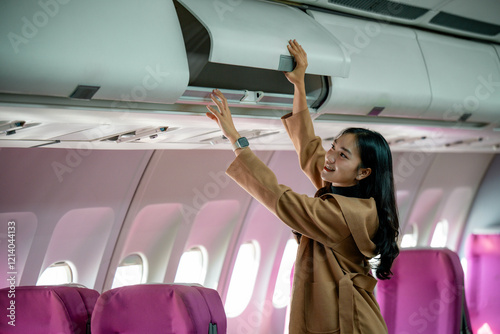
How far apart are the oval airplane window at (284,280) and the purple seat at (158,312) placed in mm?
3620

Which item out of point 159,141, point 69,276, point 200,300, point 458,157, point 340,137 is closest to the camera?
point 200,300

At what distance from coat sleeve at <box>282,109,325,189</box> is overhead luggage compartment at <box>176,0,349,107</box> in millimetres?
126

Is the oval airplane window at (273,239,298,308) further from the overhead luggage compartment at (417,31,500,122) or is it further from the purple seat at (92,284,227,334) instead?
the purple seat at (92,284,227,334)

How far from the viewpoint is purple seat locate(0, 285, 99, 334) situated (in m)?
2.41

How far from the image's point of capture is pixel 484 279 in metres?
5.04

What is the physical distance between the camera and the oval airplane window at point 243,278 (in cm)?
570

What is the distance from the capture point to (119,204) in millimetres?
4352

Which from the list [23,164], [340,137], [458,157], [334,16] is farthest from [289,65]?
[458,157]

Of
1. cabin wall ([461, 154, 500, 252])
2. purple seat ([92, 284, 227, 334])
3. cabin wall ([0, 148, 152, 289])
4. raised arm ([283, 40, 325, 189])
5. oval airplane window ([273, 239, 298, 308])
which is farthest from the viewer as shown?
cabin wall ([461, 154, 500, 252])

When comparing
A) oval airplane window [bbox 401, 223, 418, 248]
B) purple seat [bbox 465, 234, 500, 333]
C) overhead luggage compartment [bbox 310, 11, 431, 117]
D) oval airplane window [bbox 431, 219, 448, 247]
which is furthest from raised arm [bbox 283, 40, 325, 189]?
oval airplane window [bbox 431, 219, 448, 247]

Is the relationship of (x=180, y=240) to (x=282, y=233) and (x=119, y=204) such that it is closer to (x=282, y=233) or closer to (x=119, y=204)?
(x=119, y=204)

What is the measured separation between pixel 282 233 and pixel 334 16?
2.82 m

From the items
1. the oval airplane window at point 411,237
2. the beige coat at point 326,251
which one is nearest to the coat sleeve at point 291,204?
the beige coat at point 326,251

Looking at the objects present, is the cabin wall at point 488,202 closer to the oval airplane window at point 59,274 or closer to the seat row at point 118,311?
the oval airplane window at point 59,274
